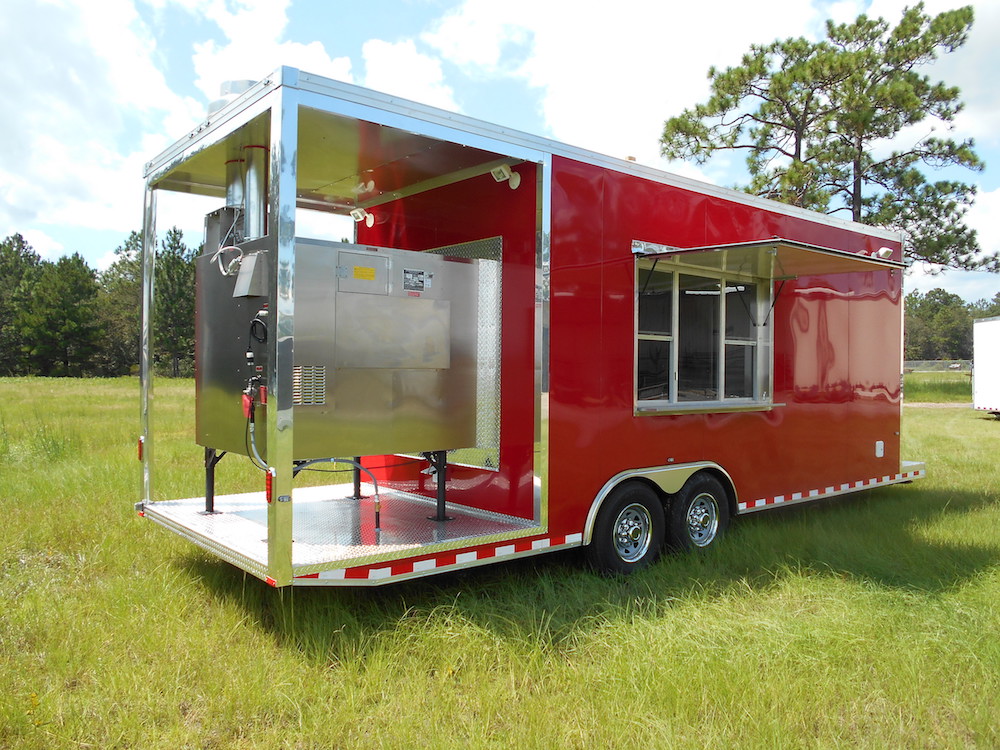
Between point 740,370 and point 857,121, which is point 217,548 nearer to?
point 740,370

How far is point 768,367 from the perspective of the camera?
265 inches

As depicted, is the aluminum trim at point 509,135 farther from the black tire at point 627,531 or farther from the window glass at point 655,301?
the black tire at point 627,531

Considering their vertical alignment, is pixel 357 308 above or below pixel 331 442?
above

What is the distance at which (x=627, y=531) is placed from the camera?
5.58 m

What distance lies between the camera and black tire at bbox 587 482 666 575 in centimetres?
530

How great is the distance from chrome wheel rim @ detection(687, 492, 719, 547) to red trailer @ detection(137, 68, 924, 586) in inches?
1.0

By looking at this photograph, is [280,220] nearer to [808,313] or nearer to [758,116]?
[808,313]

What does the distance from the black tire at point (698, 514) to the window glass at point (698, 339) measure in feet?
2.22

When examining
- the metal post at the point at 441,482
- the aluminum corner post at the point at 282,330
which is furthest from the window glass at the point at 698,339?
the aluminum corner post at the point at 282,330

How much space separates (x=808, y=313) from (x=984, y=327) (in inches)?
642

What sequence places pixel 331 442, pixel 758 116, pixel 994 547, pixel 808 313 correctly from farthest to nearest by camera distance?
pixel 758 116
pixel 808 313
pixel 994 547
pixel 331 442

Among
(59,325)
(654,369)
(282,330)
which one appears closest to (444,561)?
(282,330)

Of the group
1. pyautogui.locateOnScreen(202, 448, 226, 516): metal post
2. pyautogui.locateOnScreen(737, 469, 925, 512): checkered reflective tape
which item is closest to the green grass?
pyautogui.locateOnScreen(737, 469, 925, 512): checkered reflective tape

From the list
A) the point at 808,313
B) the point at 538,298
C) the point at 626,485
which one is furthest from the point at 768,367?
the point at 538,298
